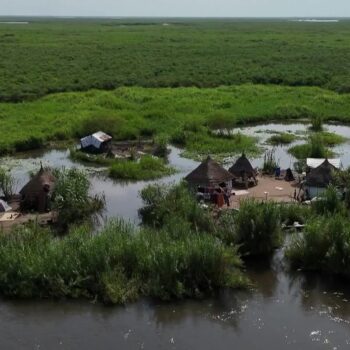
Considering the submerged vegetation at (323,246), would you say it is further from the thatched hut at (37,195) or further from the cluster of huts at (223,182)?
the thatched hut at (37,195)

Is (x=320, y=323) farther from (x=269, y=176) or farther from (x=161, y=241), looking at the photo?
(x=269, y=176)

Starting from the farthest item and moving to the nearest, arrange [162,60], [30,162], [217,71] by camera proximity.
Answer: [162,60]
[217,71]
[30,162]

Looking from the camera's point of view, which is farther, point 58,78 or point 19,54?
point 19,54

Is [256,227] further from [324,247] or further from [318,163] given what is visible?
[318,163]

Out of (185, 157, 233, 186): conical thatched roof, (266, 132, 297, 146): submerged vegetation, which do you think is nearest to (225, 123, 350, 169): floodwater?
(266, 132, 297, 146): submerged vegetation

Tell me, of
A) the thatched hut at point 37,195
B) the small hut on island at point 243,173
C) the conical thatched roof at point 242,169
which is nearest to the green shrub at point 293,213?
the small hut on island at point 243,173

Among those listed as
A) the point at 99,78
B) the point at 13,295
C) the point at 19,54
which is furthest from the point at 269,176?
the point at 19,54

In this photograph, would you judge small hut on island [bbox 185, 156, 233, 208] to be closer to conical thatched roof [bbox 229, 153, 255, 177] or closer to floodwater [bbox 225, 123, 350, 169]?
conical thatched roof [bbox 229, 153, 255, 177]
